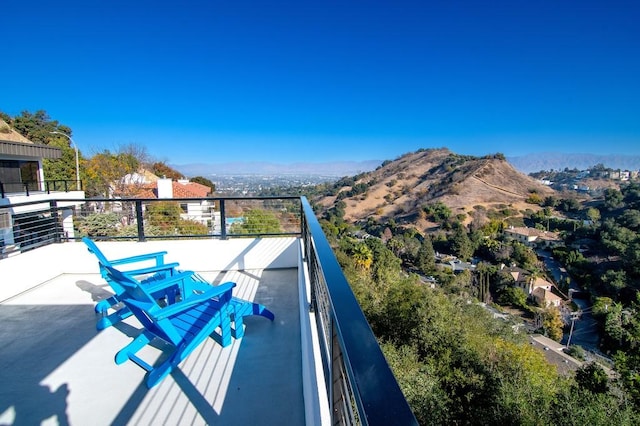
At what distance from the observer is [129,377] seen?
2.20 m

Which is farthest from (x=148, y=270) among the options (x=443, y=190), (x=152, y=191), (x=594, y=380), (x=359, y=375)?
(x=443, y=190)

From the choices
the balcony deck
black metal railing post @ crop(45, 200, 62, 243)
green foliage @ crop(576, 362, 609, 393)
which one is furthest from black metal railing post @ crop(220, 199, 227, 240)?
green foliage @ crop(576, 362, 609, 393)

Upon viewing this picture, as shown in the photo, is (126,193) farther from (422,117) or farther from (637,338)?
(422,117)

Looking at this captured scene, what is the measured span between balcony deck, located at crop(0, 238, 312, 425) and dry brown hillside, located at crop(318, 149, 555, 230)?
59.0 m

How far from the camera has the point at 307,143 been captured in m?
70.8

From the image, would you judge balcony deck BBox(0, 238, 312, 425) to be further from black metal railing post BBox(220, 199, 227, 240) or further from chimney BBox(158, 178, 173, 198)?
chimney BBox(158, 178, 173, 198)

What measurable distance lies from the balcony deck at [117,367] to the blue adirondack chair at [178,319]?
3.5 inches

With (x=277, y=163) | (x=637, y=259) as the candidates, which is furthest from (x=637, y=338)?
(x=277, y=163)

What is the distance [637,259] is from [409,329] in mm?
34856

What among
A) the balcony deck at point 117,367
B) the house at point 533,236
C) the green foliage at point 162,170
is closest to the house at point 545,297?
the house at point 533,236

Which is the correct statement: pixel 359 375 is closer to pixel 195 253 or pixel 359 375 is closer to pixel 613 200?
pixel 195 253

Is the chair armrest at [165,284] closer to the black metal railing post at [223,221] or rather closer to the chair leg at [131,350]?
the chair leg at [131,350]

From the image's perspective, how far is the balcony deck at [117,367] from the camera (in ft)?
6.14

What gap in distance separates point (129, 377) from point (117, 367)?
0.19 meters
